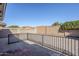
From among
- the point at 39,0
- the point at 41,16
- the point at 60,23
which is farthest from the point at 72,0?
the point at 60,23

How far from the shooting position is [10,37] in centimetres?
649

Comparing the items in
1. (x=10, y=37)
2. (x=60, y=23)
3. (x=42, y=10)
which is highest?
(x=42, y=10)

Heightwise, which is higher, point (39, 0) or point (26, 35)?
point (39, 0)

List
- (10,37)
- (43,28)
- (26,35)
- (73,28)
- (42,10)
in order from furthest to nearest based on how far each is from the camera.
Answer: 1. (73,28)
2. (43,28)
3. (26,35)
4. (42,10)
5. (10,37)

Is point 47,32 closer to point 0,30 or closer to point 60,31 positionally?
point 60,31

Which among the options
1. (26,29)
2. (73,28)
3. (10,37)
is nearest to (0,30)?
(26,29)

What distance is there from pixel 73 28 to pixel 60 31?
0.86 m

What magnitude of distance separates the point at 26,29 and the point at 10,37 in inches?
90.5

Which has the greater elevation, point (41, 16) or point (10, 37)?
point (41, 16)

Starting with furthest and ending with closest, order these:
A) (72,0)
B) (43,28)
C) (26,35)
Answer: (43,28) → (26,35) → (72,0)

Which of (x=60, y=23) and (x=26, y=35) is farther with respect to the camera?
(x=60, y=23)

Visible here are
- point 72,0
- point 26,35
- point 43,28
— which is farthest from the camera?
point 43,28

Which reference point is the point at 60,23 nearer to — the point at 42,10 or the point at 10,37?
the point at 42,10

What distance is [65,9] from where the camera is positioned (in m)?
6.84
